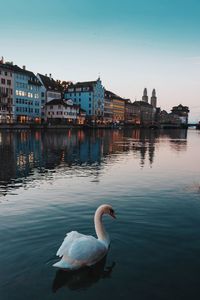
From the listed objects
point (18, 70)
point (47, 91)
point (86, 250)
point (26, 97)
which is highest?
point (18, 70)

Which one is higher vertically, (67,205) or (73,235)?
(73,235)

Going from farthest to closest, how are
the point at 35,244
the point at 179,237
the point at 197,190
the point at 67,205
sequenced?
the point at 197,190
the point at 67,205
the point at 179,237
the point at 35,244

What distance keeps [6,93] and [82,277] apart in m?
112

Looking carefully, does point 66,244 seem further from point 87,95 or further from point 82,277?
point 87,95

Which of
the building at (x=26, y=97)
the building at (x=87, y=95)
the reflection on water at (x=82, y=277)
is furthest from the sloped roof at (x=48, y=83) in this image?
the reflection on water at (x=82, y=277)

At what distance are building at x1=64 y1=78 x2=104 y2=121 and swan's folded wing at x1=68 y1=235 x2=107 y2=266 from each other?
6472 inches

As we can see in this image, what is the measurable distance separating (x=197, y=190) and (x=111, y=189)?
5658mm

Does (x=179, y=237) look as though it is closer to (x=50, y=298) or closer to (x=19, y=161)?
(x=50, y=298)

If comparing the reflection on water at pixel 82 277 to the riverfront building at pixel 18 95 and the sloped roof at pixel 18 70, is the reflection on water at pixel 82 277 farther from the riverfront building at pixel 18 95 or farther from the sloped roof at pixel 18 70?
the sloped roof at pixel 18 70

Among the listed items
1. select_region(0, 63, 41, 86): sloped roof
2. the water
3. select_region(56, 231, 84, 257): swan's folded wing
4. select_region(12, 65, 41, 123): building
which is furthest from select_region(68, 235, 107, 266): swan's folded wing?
select_region(12, 65, 41, 123): building

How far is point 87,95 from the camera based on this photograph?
17150cm

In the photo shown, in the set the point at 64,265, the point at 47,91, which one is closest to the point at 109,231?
the point at 64,265

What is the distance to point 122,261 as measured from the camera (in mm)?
9797

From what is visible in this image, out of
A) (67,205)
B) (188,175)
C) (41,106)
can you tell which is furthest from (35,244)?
(41,106)
